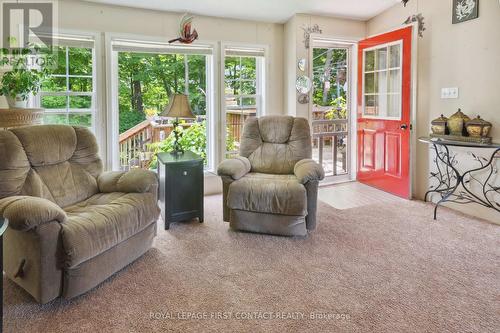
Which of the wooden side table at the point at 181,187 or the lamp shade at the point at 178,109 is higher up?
the lamp shade at the point at 178,109

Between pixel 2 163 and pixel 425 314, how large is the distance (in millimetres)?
2700

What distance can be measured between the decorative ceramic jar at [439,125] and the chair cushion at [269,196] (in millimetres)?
1739

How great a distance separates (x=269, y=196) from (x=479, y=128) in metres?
2.10

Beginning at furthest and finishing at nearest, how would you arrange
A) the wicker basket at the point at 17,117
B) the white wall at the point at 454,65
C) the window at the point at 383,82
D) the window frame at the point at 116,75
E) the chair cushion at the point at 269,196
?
the window at the point at 383,82 → the window frame at the point at 116,75 → the white wall at the point at 454,65 → the chair cushion at the point at 269,196 → the wicker basket at the point at 17,117

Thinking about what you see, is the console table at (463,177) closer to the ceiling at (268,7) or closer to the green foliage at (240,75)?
the ceiling at (268,7)

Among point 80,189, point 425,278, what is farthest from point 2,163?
point 425,278

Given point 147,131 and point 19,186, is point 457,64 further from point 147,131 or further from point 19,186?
point 19,186

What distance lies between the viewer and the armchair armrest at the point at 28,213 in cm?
190

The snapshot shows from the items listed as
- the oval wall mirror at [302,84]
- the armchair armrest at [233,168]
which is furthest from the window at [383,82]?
the armchair armrest at [233,168]

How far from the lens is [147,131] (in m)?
4.42

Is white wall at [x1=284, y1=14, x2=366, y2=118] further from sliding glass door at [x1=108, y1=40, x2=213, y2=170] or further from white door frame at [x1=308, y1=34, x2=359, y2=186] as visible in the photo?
sliding glass door at [x1=108, y1=40, x2=213, y2=170]

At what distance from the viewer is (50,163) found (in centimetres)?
265

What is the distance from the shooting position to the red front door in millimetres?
4219

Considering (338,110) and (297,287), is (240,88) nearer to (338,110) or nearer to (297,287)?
(338,110)
